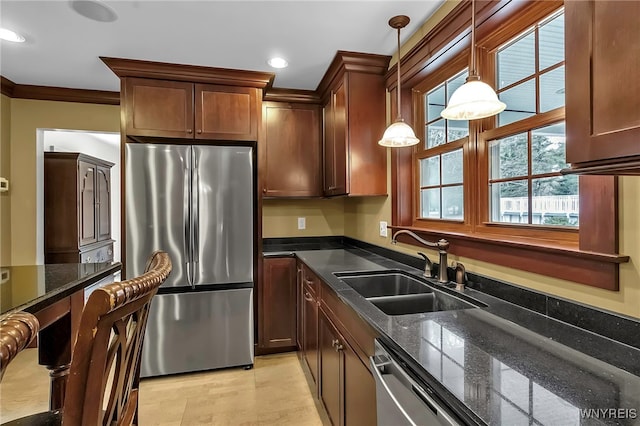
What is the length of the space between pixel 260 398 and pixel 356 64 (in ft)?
8.06

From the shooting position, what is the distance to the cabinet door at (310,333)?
209 cm

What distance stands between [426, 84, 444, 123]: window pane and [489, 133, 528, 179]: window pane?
1.87 ft

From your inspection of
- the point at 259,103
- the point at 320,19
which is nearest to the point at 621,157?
Answer: the point at 320,19

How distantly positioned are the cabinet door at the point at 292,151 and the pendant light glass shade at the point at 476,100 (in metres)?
1.99

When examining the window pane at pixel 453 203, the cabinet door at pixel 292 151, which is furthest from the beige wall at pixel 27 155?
the window pane at pixel 453 203

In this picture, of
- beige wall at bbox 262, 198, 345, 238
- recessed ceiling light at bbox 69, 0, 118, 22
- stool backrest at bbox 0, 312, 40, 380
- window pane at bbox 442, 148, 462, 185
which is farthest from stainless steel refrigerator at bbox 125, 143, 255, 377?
stool backrest at bbox 0, 312, 40, 380

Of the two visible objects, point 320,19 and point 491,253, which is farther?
point 320,19

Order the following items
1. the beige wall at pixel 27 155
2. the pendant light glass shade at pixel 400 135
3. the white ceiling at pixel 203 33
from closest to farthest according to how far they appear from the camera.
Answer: the pendant light glass shade at pixel 400 135 < the white ceiling at pixel 203 33 < the beige wall at pixel 27 155

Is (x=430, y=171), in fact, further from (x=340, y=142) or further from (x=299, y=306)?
(x=299, y=306)

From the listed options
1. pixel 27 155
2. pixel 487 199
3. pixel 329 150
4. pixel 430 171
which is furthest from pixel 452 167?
pixel 27 155

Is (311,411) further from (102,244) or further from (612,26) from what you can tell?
(102,244)

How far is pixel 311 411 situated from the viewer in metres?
2.08

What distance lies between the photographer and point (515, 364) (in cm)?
85

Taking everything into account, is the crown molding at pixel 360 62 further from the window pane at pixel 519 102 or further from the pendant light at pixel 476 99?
the pendant light at pixel 476 99
